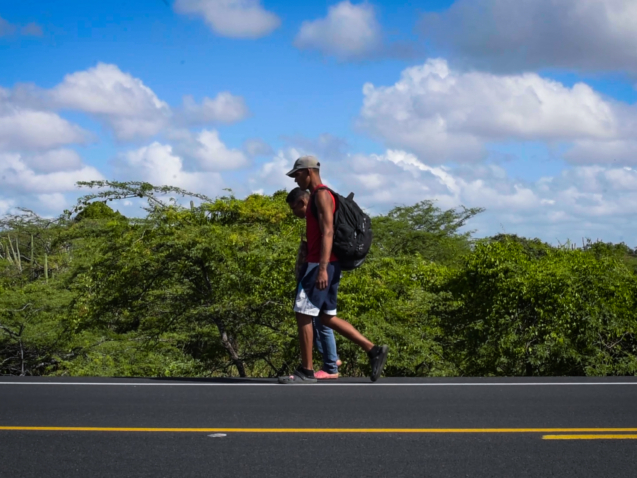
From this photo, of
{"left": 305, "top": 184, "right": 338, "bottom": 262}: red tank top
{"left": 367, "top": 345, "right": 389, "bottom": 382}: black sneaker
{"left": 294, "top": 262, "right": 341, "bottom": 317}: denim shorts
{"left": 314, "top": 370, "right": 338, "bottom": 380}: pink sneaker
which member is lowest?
{"left": 314, "top": 370, "right": 338, "bottom": 380}: pink sneaker

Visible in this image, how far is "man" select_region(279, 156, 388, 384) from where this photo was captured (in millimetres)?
7082

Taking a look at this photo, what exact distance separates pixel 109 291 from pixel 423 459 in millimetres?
11697

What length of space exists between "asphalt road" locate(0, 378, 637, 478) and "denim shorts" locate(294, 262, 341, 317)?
0.71m

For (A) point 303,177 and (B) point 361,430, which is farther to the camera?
(A) point 303,177

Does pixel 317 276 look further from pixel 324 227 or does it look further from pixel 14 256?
pixel 14 256

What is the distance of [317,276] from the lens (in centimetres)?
712

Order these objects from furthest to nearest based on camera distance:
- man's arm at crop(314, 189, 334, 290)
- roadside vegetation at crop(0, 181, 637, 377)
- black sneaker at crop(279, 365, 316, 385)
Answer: roadside vegetation at crop(0, 181, 637, 377) → black sneaker at crop(279, 365, 316, 385) → man's arm at crop(314, 189, 334, 290)

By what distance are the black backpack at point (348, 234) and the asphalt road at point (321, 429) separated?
1167mm

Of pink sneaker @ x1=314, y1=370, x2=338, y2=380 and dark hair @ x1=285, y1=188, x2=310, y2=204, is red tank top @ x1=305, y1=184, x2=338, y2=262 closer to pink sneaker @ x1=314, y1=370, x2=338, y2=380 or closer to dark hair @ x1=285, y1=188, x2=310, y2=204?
dark hair @ x1=285, y1=188, x2=310, y2=204

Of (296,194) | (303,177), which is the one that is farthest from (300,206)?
(303,177)

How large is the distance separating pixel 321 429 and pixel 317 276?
6.97 feet

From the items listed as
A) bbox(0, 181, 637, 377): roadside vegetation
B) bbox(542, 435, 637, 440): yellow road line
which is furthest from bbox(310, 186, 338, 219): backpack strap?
bbox(0, 181, 637, 377): roadside vegetation

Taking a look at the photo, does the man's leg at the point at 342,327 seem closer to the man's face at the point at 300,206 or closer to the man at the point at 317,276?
the man at the point at 317,276

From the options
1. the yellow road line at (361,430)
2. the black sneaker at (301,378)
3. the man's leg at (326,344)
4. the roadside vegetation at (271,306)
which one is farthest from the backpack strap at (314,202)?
the roadside vegetation at (271,306)
